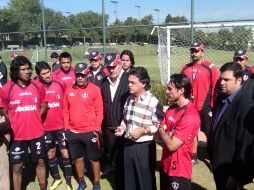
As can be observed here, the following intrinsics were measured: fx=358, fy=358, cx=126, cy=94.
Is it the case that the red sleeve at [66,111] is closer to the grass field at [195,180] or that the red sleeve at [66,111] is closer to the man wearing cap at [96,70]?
A: the man wearing cap at [96,70]

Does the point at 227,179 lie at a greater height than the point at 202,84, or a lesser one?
lesser

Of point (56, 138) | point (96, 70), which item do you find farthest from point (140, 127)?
point (96, 70)

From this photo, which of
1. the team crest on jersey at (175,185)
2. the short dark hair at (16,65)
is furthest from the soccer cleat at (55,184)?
the team crest on jersey at (175,185)

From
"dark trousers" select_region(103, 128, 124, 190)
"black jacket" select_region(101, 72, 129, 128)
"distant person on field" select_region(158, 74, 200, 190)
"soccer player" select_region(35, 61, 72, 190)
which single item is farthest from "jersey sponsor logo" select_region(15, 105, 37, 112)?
"distant person on field" select_region(158, 74, 200, 190)

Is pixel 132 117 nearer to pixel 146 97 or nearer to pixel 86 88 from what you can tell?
pixel 146 97

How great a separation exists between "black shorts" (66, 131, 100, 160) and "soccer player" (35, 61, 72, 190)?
506 mm

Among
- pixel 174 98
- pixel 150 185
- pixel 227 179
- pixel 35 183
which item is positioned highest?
pixel 174 98

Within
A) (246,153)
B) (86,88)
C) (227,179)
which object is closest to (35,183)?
(86,88)

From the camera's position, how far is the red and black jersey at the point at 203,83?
6191mm

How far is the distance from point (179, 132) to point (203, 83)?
266 centimetres

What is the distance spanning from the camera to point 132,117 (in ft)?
14.3

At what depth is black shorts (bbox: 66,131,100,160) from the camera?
17.5 ft

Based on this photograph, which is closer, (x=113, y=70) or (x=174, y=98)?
(x=174, y=98)

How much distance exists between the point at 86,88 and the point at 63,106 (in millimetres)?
533
